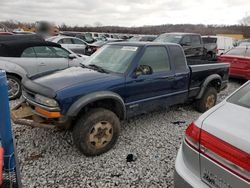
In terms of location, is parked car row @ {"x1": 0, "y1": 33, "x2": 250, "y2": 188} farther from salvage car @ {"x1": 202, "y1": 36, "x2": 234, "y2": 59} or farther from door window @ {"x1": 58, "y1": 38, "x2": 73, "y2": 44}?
salvage car @ {"x1": 202, "y1": 36, "x2": 234, "y2": 59}

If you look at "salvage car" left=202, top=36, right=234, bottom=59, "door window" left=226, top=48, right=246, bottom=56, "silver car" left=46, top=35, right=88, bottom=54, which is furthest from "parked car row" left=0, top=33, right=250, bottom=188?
"salvage car" left=202, top=36, right=234, bottom=59

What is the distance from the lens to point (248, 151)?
1.69m

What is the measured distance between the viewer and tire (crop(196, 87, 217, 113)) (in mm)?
5688

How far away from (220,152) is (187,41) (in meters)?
10.9

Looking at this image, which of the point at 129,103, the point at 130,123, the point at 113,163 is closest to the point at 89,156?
the point at 113,163

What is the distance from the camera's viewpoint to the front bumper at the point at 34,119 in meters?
3.36

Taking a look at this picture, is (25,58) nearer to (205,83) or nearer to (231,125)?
(205,83)

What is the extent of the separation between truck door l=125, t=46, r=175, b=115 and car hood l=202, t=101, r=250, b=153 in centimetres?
189

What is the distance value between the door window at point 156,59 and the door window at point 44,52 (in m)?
3.93

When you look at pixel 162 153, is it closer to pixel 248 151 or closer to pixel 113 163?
pixel 113 163

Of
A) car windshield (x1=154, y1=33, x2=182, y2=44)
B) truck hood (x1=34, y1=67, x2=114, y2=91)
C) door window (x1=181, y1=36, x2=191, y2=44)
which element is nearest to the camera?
truck hood (x1=34, y1=67, x2=114, y2=91)

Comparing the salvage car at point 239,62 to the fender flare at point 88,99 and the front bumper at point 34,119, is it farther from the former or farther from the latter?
the front bumper at point 34,119

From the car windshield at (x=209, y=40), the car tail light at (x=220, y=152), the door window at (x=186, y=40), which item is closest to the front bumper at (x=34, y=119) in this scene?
the car tail light at (x=220, y=152)

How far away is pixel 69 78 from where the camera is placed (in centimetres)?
371
